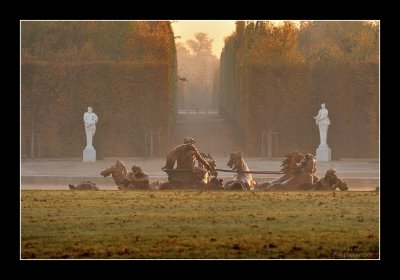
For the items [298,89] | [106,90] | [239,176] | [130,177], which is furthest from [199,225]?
[298,89]

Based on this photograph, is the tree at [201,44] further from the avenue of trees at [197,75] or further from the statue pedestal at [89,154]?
the statue pedestal at [89,154]

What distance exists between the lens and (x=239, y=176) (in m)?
19.7

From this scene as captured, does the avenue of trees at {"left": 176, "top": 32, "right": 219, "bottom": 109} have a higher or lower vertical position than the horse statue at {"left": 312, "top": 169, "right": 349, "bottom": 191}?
higher

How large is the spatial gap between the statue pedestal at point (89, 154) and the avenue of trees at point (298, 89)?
11.6 ft

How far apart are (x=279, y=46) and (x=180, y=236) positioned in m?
15.5

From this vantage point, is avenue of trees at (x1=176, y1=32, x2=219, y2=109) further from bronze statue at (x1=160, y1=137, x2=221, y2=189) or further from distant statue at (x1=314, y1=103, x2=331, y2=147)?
bronze statue at (x1=160, y1=137, x2=221, y2=189)

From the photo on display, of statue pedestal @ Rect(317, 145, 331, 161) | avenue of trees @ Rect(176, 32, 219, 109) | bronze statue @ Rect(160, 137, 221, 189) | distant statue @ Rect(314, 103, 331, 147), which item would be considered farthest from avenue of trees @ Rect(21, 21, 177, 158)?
bronze statue @ Rect(160, 137, 221, 189)

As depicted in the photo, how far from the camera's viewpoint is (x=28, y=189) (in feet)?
70.0

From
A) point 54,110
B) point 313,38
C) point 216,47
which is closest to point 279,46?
point 313,38

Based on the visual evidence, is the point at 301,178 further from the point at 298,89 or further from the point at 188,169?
the point at 298,89

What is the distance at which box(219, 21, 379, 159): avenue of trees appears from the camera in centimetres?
2969

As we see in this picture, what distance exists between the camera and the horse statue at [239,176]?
1936 centimetres

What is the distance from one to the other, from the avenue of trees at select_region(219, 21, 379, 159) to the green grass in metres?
10.2
